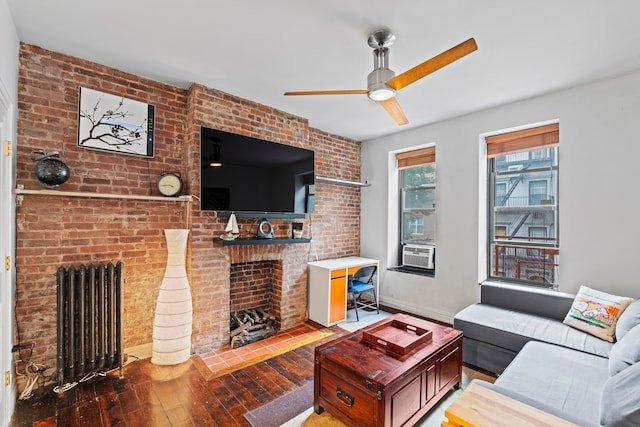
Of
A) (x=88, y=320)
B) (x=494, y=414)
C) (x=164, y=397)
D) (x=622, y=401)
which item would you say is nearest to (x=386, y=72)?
(x=494, y=414)

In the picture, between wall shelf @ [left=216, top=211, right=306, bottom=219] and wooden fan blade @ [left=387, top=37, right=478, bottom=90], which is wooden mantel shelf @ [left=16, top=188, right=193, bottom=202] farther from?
wooden fan blade @ [left=387, top=37, right=478, bottom=90]

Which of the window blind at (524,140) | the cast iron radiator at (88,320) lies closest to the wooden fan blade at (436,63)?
the window blind at (524,140)

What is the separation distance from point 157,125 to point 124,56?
627 mm

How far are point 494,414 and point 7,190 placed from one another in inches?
124

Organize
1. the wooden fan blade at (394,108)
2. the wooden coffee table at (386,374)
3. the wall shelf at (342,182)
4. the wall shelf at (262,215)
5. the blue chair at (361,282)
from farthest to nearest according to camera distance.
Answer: the wall shelf at (342,182) < the blue chair at (361,282) < the wall shelf at (262,215) < the wooden fan blade at (394,108) < the wooden coffee table at (386,374)

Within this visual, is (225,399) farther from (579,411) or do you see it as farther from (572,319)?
(572,319)

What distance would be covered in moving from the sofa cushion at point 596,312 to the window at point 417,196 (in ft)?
5.75

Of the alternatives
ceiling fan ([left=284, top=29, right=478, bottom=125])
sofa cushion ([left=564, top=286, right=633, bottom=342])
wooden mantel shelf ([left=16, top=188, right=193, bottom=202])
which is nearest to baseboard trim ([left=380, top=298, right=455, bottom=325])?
sofa cushion ([left=564, top=286, right=633, bottom=342])

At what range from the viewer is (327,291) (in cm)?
366

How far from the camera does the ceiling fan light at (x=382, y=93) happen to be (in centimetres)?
202

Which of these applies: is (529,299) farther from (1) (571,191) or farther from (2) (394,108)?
(2) (394,108)

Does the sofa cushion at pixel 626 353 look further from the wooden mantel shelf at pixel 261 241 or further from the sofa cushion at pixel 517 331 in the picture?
the wooden mantel shelf at pixel 261 241

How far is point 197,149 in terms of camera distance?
2.90m

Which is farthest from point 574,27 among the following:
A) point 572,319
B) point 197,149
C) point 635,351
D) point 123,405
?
point 123,405
